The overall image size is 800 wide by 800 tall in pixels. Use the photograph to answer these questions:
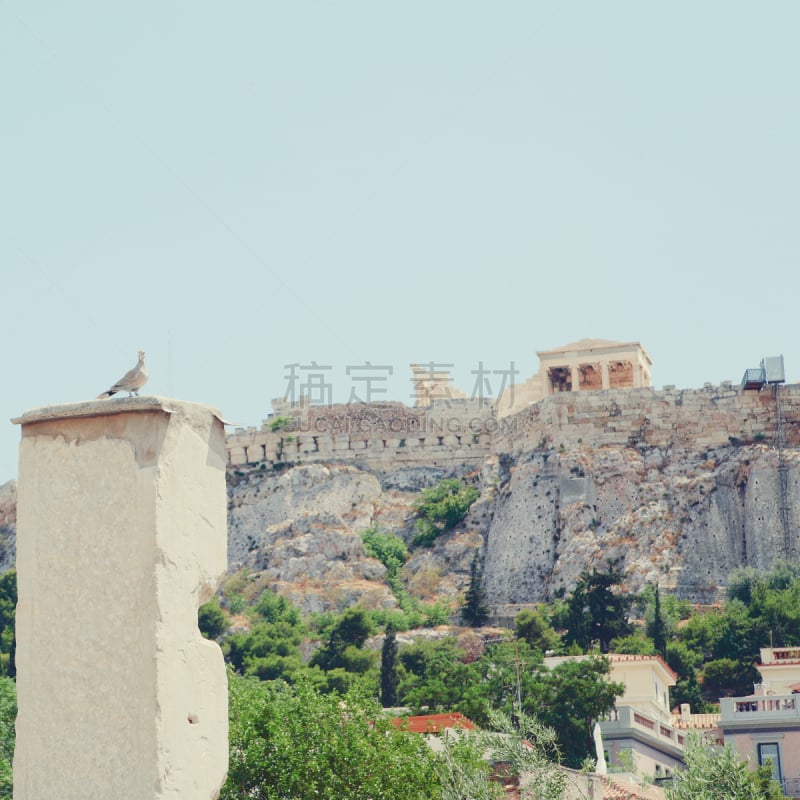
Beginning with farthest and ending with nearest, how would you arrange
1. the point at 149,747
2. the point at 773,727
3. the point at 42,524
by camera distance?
the point at 773,727, the point at 42,524, the point at 149,747

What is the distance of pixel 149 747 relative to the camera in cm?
621

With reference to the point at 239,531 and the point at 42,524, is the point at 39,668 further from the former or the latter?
the point at 239,531

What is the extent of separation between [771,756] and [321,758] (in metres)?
13.3

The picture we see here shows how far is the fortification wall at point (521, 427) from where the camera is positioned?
51062mm

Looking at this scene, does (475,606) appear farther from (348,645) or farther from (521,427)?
(521,427)

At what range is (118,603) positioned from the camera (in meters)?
6.43

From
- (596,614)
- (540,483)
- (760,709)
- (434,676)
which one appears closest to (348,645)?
(596,614)

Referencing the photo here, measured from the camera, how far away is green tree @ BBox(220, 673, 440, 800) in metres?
18.2

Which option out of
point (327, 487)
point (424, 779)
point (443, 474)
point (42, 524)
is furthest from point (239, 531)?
point (42, 524)

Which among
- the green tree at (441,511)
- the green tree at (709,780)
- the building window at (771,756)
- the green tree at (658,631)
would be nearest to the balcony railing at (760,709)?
the building window at (771,756)

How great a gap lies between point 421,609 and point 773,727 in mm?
19084

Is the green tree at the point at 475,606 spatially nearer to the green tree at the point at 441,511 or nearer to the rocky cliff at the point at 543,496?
the rocky cliff at the point at 543,496

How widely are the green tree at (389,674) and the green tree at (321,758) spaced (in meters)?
17.4

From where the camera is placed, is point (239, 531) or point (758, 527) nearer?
point (758, 527)
